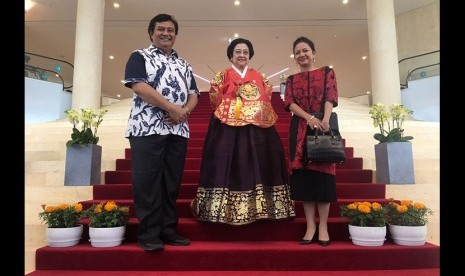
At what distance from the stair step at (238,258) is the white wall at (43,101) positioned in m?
7.15

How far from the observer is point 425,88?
9.27 meters

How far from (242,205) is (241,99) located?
0.87 meters

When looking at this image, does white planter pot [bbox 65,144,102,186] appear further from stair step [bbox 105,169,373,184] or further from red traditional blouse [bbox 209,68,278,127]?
red traditional blouse [bbox 209,68,278,127]

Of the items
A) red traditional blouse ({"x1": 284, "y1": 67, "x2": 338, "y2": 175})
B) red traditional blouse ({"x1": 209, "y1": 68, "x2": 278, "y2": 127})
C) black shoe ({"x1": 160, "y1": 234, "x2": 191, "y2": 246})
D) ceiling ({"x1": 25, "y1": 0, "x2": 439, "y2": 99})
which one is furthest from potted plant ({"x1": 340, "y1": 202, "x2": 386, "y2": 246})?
ceiling ({"x1": 25, "y1": 0, "x2": 439, "y2": 99})

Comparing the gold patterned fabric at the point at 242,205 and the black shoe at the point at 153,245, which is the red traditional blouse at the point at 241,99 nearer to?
the gold patterned fabric at the point at 242,205

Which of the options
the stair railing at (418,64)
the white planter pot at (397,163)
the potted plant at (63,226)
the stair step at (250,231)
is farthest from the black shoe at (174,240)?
the stair railing at (418,64)

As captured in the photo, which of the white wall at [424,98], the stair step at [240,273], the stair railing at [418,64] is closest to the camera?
the stair step at [240,273]

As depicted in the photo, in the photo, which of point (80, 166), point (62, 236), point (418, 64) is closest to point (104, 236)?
point (62, 236)

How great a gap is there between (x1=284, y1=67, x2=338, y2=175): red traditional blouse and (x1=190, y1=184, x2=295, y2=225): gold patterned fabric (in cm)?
29

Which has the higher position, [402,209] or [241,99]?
[241,99]

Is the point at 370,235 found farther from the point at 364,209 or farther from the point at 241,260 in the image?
the point at 241,260

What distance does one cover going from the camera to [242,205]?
106 inches

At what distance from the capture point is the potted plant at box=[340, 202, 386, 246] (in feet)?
8.59

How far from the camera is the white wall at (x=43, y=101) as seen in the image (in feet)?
27.9
